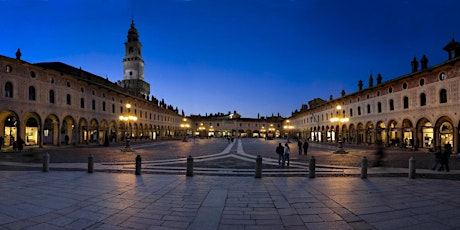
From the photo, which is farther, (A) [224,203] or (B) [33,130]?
(B) [33,130]

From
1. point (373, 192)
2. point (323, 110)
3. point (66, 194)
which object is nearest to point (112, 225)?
point (66, 194)

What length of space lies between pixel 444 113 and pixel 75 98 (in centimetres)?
4187

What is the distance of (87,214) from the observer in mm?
6133

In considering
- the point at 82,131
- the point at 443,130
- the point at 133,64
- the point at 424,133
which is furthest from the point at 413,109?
the point at 133,64

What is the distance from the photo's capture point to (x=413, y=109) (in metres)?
Result: 30.7

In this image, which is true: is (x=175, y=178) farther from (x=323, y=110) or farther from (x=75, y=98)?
(x=323, y=110)

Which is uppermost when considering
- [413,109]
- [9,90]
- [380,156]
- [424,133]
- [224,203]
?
[9,90]

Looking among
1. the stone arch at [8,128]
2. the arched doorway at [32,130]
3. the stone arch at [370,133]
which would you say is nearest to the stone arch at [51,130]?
the arched doorway at [32,130]

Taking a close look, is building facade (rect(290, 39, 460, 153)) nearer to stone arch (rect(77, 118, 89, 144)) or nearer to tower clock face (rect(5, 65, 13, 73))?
tower clock face (rect(5, 65, 13, 73))

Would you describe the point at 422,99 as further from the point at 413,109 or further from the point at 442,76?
the point at 442,76

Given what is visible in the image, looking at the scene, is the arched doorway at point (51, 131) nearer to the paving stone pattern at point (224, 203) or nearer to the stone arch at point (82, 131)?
the stone arch at point (82, 131)

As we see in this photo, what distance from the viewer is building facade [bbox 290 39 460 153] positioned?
84.4 feet

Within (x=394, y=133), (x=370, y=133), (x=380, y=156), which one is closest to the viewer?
(x=380, y=156)

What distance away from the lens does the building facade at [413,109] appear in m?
25.7
